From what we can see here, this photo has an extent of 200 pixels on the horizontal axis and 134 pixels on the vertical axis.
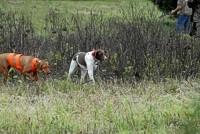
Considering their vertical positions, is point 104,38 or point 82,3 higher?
point 104,38

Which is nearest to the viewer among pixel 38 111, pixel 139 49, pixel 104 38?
pixel 38 111

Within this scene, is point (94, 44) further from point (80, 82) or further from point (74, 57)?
point (80, 82)

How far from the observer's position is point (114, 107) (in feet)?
18.4

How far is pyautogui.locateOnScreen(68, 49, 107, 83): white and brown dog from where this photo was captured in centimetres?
683

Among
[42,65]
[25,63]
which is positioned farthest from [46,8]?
[42,65]

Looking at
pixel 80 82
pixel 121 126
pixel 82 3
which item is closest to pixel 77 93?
pixel 80 82

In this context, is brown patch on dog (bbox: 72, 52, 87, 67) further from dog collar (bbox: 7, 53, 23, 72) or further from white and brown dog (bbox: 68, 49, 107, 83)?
dog collar (bbox: 7, 53, 23, 72)

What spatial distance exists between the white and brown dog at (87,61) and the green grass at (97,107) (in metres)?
0.33

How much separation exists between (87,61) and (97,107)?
168 cm

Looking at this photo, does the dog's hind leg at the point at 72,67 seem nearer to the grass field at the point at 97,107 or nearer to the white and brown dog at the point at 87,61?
the white and brown dog at the point at 87,61

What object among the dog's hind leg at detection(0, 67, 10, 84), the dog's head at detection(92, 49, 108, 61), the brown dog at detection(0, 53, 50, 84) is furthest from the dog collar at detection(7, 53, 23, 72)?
the dog's head at detection(92, 49, 108, 61)

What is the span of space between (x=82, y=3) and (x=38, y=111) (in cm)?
1734

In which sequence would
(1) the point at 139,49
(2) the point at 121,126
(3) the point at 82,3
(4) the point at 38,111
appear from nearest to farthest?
(2) the point at 121,126, (4) the point at 38,111, (1) the point at 139,49, (3) the point at 82,3

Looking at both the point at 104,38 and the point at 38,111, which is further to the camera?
the point at 104,38
